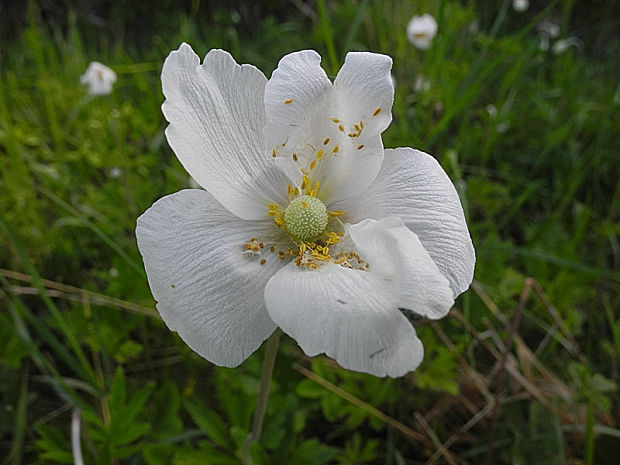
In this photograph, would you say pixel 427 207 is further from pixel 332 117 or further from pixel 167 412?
pixel 167 412

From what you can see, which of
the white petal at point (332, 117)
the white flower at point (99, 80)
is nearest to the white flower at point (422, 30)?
the white flower at point (99, 80)

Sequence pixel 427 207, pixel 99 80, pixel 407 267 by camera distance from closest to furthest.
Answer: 1. pixel 407 267
2. pixel 427 207
3. pixel 99 80

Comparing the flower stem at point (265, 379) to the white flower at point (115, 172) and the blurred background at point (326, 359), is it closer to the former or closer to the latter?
the blurred background at point (326, 359)

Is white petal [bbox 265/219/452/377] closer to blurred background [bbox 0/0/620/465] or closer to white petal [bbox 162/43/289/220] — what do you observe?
white petal [bbox 162/43/289/220]

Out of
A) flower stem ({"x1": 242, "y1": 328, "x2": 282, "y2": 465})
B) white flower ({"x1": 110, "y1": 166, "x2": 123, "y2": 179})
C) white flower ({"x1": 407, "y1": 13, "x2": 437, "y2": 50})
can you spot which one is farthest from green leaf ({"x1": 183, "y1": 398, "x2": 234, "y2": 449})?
white flower ({"x1": 407, "y1": 13, "x2": 437, "y2": 50})

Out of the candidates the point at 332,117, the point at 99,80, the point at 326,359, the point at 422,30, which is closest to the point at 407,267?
the point at 332,117

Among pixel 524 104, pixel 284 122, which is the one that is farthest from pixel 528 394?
pixel 524 104
